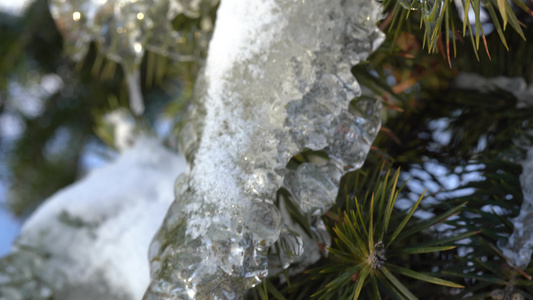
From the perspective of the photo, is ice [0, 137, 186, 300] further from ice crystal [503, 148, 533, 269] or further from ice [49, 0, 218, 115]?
ice crystal [503, 148, 533, 269]

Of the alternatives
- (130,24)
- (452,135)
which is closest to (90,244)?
(130,24)

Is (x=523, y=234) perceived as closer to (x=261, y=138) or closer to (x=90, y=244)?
(x=261, y=138)

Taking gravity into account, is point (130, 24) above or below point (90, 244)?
above

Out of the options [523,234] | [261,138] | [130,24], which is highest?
[130,24]

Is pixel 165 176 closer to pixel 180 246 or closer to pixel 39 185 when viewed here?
pixel 180 246

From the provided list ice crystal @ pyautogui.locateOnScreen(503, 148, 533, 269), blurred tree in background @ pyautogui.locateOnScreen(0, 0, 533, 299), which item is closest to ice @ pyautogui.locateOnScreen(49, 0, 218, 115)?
blurred tree in background @ pyautogui.locateOnScreen(0, 0, 533, 299)

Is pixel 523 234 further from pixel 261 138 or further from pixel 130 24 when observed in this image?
pixel 130 24

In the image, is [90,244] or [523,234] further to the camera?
[90,244]
